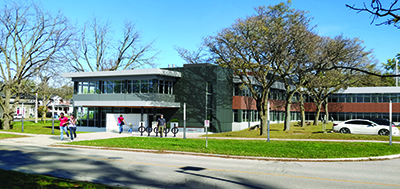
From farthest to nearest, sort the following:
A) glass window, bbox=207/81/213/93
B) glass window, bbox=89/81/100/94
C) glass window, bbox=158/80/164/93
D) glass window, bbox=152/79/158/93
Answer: glass window, bbox=89/81/100/94 < glass window, bbox=207/81/213/93 < glass window, bbox=158/80/164/93 < glass window, bbox=152/79/158/93

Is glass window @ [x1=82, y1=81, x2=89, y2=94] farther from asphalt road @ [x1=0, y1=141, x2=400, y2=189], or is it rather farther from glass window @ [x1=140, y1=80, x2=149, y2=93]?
asphalt road @ [x1=0, y1=141, x2=400, y2=189]

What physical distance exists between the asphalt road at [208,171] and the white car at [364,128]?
1451cm

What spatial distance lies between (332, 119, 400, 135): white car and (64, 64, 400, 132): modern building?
664cm

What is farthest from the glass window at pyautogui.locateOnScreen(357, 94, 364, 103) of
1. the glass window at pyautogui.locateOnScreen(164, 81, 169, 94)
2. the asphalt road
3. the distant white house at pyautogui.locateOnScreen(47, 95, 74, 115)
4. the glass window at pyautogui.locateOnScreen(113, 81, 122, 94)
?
the distant white house at pyautogui.locateOnScreen(47, 95, 74, 115)

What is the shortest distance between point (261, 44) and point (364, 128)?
11.7 meters

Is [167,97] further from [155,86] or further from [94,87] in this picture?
[94,87]

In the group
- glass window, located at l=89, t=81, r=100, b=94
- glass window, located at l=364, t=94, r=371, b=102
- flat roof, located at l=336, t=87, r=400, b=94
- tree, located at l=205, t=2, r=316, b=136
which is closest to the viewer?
tree, located at l=205, t=2, r=316, b=136

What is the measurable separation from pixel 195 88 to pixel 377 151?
2240cm

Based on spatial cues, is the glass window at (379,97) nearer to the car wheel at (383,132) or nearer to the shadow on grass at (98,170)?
the car wheel at (383,132)

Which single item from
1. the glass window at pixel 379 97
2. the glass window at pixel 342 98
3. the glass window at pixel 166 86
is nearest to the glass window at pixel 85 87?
the glass window at pixel 166 86

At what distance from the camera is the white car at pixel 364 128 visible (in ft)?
92.0

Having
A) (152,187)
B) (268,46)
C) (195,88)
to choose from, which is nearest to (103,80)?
(195,88)

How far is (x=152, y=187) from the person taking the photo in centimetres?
919

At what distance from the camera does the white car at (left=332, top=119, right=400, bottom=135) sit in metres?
28.0
